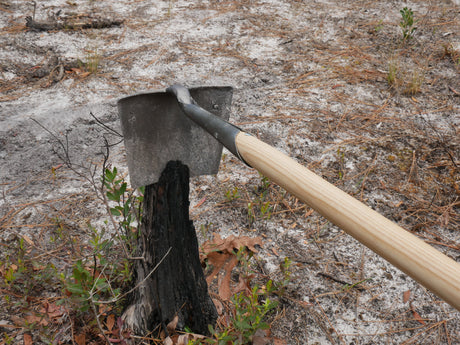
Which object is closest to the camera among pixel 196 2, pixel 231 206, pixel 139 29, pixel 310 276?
pixel 310 276

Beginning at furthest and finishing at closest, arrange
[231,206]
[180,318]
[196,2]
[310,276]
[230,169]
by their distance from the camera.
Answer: [196,2] < [230,169] < [231,206] < [310,276] < [180,318]

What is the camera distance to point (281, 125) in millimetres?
3123

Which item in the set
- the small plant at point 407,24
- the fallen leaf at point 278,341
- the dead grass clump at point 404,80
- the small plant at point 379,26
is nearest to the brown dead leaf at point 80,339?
the fallen leaf at point 278,341

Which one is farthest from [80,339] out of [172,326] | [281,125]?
[281,125]

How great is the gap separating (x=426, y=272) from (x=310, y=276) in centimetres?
125

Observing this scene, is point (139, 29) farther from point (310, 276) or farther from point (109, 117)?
point (310, 276)

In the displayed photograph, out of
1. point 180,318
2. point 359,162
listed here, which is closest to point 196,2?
point 359,162

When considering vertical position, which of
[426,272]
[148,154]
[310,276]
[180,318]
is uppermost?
[426,272]

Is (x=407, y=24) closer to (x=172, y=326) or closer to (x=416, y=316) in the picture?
(x=416, y=316)

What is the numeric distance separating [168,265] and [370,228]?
971mm

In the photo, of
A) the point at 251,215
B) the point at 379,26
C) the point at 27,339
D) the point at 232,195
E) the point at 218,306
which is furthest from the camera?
the point at 379,26

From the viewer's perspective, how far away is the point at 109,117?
123 inches

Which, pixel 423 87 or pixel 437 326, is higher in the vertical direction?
pixel 423 87

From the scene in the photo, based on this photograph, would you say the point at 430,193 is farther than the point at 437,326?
Yes
